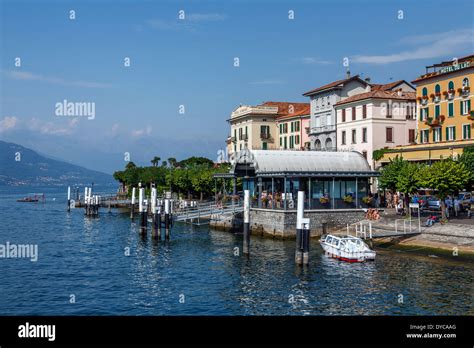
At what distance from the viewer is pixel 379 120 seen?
75.6m

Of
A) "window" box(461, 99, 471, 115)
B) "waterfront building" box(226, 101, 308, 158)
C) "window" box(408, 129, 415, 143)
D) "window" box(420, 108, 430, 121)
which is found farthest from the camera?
"waterfront building" box(226, 101, 308, 158)

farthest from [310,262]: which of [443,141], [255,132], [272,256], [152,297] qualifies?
[255,132]

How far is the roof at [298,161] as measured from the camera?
5794 centimetres

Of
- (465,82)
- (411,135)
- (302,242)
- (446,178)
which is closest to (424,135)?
(411,135)

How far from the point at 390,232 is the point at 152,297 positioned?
23.8 m

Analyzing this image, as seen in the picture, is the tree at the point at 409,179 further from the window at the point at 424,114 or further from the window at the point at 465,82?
the window at the point at 424,114

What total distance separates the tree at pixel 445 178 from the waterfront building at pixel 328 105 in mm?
34028

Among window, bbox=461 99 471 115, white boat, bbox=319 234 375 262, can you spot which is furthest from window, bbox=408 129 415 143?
white boat, bbox=319 234 375 262

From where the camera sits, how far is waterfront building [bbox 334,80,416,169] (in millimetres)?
75562

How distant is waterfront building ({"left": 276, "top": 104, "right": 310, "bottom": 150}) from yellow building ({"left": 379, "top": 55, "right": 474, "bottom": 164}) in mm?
24226

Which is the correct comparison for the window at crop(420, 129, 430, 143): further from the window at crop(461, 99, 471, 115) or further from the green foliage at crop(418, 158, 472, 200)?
the green foliage at crop(418, 158, 472, 200)

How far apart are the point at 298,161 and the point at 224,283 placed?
94.0 ft
